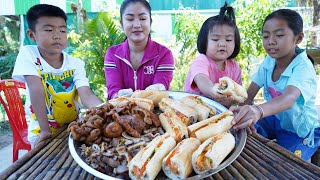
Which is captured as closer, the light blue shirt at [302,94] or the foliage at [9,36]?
the light blue shirt at [302,94]

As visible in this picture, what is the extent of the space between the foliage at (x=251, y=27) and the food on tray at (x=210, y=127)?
14.7 feet

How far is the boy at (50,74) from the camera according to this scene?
205 cm

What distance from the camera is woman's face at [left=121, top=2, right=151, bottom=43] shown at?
7.74 ft

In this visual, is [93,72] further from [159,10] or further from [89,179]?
[159,10]

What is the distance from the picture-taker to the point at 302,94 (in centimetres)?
186

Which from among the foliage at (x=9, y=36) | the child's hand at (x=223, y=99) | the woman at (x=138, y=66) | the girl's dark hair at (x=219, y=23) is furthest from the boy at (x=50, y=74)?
the foliage at (x=9, y=36)

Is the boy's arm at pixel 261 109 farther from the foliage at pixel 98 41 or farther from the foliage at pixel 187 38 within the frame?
the foliage at pixel 187 38

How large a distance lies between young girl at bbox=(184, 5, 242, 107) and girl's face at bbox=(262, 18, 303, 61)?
29cm

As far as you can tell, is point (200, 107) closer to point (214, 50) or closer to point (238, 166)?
point (238, 166)

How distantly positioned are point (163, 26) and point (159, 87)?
7943 mm

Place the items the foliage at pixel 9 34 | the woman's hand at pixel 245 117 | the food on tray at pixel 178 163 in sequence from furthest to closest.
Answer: the foliage at pixel 9 34 < the woman's hand at pixel 245 117 < the food on tray at pixel 178 163

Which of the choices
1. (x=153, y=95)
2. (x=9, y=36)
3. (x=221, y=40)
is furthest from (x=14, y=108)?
(x=9, y=36)

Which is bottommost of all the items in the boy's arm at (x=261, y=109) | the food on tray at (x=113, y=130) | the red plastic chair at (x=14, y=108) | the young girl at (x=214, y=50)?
the red plastic chair at (x=14, y=108)

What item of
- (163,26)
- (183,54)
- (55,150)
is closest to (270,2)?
(183,54)
